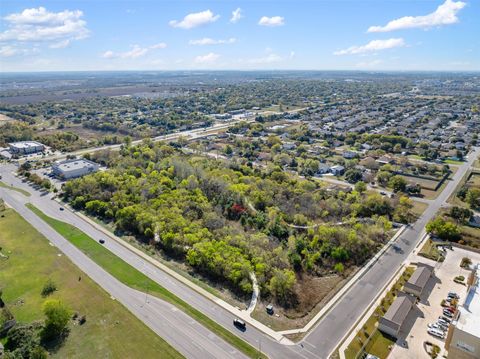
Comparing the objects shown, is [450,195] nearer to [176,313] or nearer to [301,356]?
[301,356]

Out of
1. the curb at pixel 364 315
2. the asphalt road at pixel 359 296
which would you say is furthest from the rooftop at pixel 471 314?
the asphalt road at pixel 359 296

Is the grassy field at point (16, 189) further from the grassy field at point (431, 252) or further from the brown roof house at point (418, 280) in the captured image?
the grassy field at point (431, 252)

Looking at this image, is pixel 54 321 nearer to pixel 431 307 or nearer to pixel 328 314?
pixel 328 314

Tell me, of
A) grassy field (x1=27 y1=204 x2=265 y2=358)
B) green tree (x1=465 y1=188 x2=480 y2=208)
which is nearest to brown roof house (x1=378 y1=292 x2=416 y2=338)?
grassy field (x1=27 y1=204 x2=265 y2=358)

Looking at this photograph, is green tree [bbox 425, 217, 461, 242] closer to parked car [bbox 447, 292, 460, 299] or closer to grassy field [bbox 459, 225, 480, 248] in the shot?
grassy field [bbox 459, 225, 480, 248]

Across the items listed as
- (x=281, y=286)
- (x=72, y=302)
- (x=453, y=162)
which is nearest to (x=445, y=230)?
(x=281, y=286)

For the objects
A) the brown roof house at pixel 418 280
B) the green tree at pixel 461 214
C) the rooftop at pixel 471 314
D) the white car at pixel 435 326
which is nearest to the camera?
the rooftop at pixel 471 314

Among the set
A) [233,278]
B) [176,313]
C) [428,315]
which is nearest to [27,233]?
[176,313]
